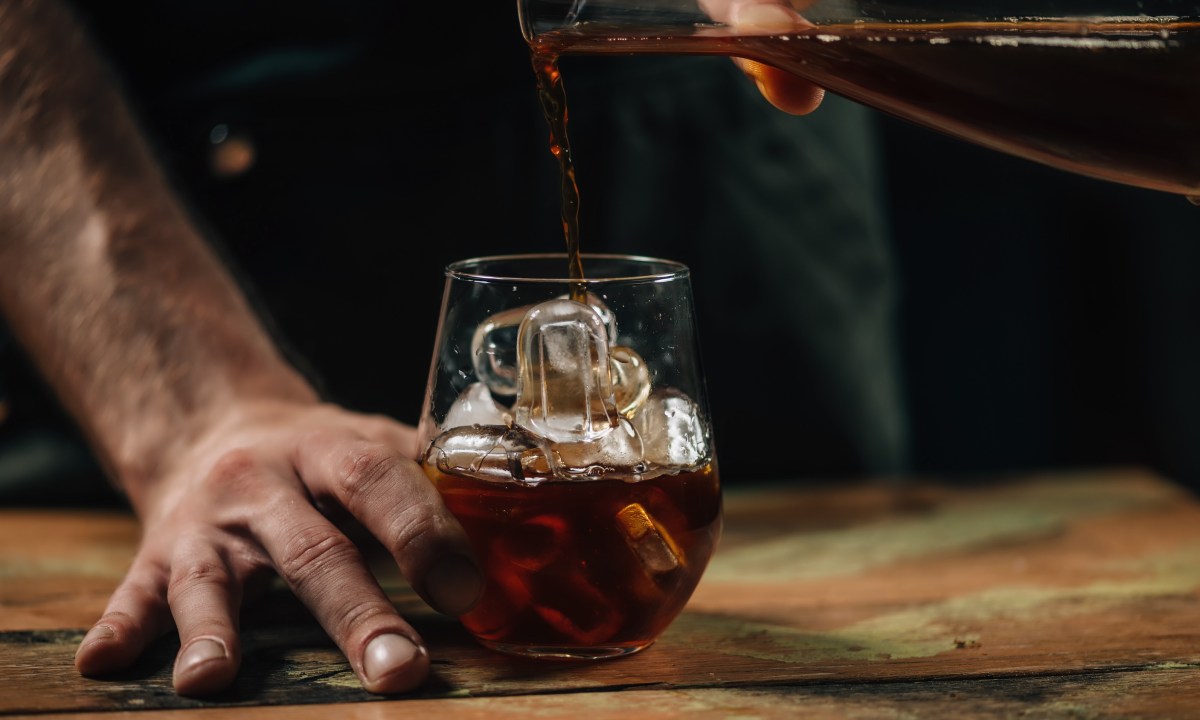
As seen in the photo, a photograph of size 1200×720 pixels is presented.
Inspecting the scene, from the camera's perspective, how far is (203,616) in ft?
3.03

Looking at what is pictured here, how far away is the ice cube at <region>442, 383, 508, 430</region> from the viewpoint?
38.3 inches

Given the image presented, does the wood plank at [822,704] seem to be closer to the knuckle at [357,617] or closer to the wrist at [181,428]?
the knuckle at [357,617]

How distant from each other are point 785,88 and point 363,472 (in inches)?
17.5

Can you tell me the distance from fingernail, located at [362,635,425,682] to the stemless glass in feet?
0.27

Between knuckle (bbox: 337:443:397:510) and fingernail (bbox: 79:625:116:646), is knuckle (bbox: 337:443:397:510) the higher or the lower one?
the higher one

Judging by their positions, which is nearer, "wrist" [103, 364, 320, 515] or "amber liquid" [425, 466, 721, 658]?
"amber liquid" [425, 466, 721, 658]

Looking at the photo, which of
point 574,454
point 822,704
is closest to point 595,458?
point 574,454

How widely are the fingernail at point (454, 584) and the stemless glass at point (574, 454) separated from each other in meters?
0.03

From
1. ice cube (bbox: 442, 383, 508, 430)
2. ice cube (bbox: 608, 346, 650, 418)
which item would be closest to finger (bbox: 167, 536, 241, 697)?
ice cube (bbox: 442, 383, 508, 430)

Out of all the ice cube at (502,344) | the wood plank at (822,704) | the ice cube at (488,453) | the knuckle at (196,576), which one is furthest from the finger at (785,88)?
the knuckle at (196,576)

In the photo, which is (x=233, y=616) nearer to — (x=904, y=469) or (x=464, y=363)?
(x=464, y=363)

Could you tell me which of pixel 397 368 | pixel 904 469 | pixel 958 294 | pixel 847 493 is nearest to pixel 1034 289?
pixel 958 294

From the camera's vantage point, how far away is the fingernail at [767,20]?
89cm

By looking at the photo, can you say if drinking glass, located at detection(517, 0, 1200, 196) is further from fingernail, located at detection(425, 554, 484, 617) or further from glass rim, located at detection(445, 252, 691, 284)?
fingernail, located at detection(425, 554, 484, 617)
